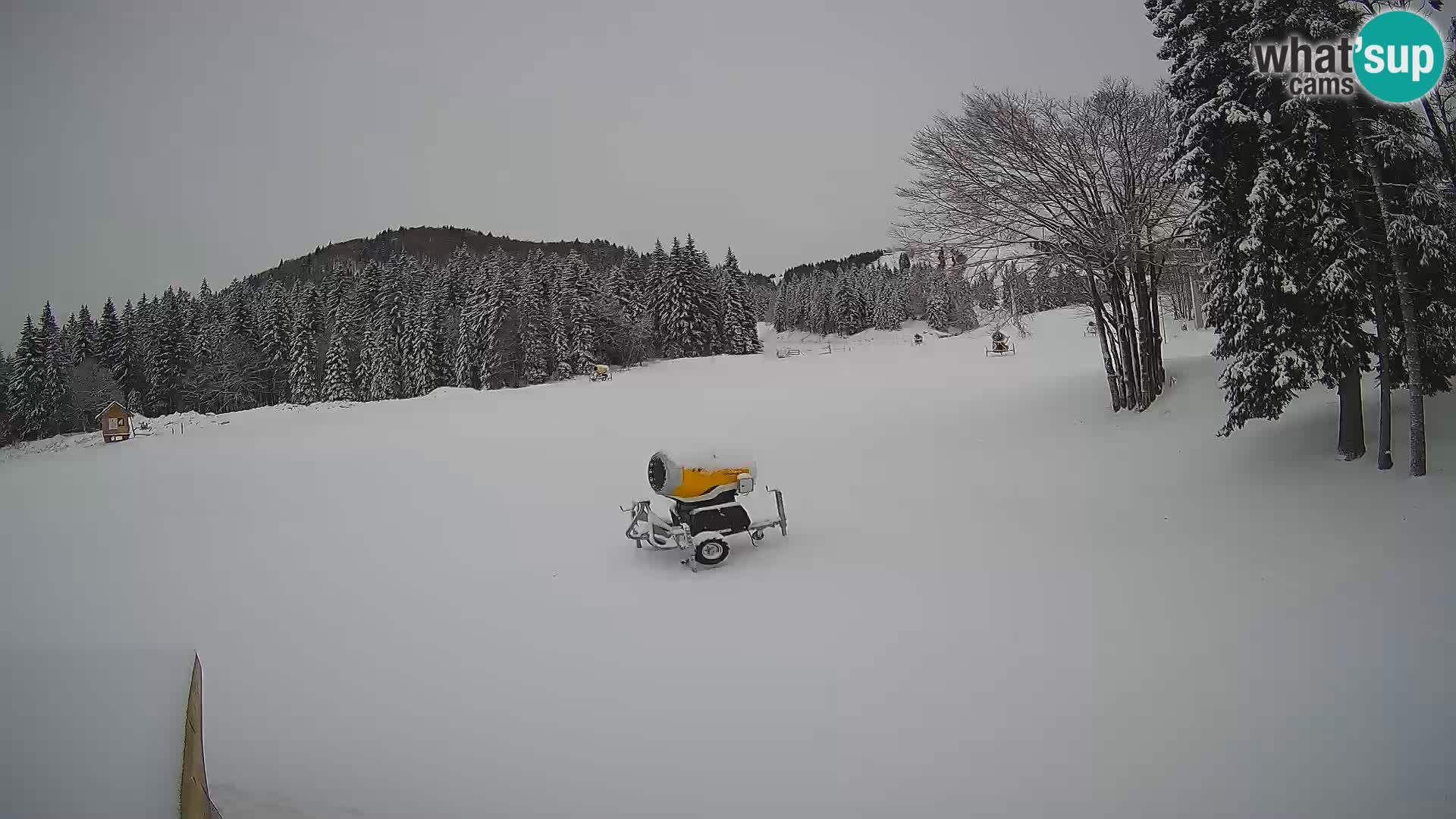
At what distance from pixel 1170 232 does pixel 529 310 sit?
136 feet

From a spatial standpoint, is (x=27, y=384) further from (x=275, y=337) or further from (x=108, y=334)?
(x=275, y=337)

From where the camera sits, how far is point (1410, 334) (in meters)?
7.20

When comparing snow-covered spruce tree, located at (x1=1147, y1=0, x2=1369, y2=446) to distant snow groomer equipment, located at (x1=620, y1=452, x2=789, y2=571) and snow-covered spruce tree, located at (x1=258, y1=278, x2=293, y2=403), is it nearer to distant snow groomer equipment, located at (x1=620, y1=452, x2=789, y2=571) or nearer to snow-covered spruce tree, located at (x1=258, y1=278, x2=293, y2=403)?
distant snow groomer equipment, located at (x1=620, y1=452, x2=789, y2=571)

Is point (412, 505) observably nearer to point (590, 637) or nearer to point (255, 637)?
point (255, 637)

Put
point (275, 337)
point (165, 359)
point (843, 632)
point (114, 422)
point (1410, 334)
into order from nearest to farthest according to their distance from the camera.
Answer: point (843, 632) < point (1410, 334) < point (114, 422) < point (165, 359) < point (275, 337)

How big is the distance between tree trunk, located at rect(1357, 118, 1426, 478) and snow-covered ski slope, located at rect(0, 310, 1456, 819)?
13.7 inches

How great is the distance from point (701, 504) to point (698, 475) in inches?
17.0

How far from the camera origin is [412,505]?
11.9 m

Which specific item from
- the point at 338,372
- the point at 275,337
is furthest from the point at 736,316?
the point at 275,337

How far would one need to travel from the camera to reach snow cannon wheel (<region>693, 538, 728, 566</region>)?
25.0 ft

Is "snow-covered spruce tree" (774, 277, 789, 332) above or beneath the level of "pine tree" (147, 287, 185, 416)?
above

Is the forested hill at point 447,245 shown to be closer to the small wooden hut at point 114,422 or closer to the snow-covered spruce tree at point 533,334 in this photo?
the snow-covered spruce tree at point 533,334

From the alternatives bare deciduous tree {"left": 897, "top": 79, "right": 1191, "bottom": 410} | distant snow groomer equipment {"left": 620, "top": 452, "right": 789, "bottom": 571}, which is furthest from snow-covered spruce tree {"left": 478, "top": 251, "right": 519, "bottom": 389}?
distant snow groomer equipment {"left": 620, "top": 452, "right": 789, "bottom": 571}

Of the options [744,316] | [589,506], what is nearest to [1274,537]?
[589,506]
